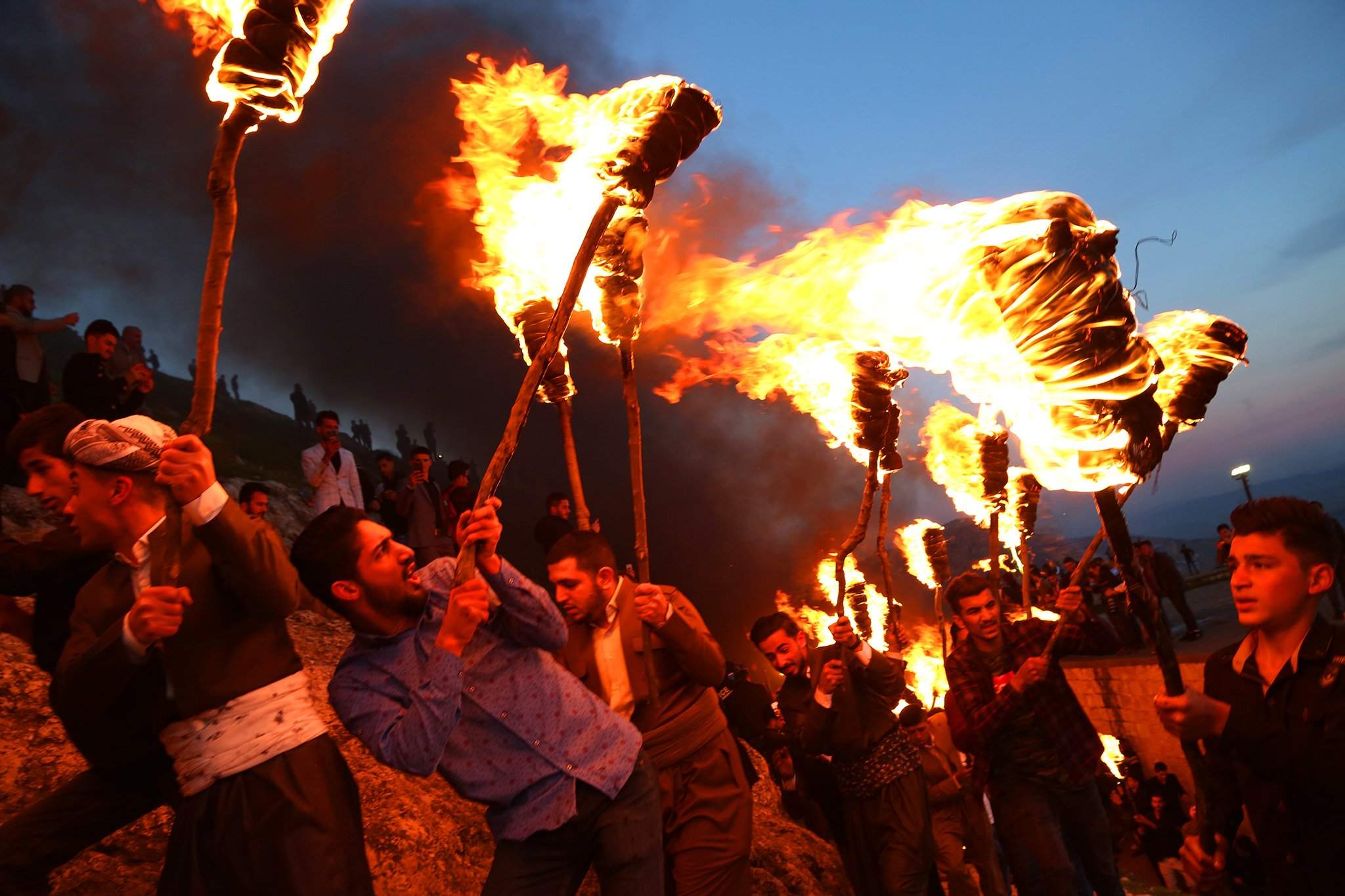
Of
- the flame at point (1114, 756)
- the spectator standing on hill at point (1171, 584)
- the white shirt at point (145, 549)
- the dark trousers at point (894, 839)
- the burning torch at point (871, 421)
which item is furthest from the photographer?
the flame at point (1114, 756)

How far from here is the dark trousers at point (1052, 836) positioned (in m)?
4.26

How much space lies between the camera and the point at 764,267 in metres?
5.24

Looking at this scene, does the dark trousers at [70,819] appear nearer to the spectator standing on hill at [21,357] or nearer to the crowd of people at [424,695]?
the crowd of people at [424,695]

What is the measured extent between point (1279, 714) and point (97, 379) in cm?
868

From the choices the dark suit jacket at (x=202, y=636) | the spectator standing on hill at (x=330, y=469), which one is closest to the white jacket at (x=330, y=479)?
the spectator standing on hill at (x=330, y=469)

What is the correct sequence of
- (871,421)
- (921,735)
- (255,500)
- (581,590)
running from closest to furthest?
(581,590)
(871,421)
(921,735)
(255,500)

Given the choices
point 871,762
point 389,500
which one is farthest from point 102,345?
point 871,762

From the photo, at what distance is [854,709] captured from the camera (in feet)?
15.8

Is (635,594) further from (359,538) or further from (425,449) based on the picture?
(425,449)

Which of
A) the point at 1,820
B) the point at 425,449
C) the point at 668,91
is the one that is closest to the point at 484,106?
the point at 668,91

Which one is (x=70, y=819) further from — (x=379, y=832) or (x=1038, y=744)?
(x=1038, y=744)

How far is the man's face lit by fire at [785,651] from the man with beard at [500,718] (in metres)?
2.39

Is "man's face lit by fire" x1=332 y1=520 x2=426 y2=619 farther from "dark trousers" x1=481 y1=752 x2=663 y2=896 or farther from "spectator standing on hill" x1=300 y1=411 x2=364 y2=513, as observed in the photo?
"spectator standing on hill" x1=300 y1=411 x2=364 y2=513

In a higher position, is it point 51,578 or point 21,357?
point 21,357
